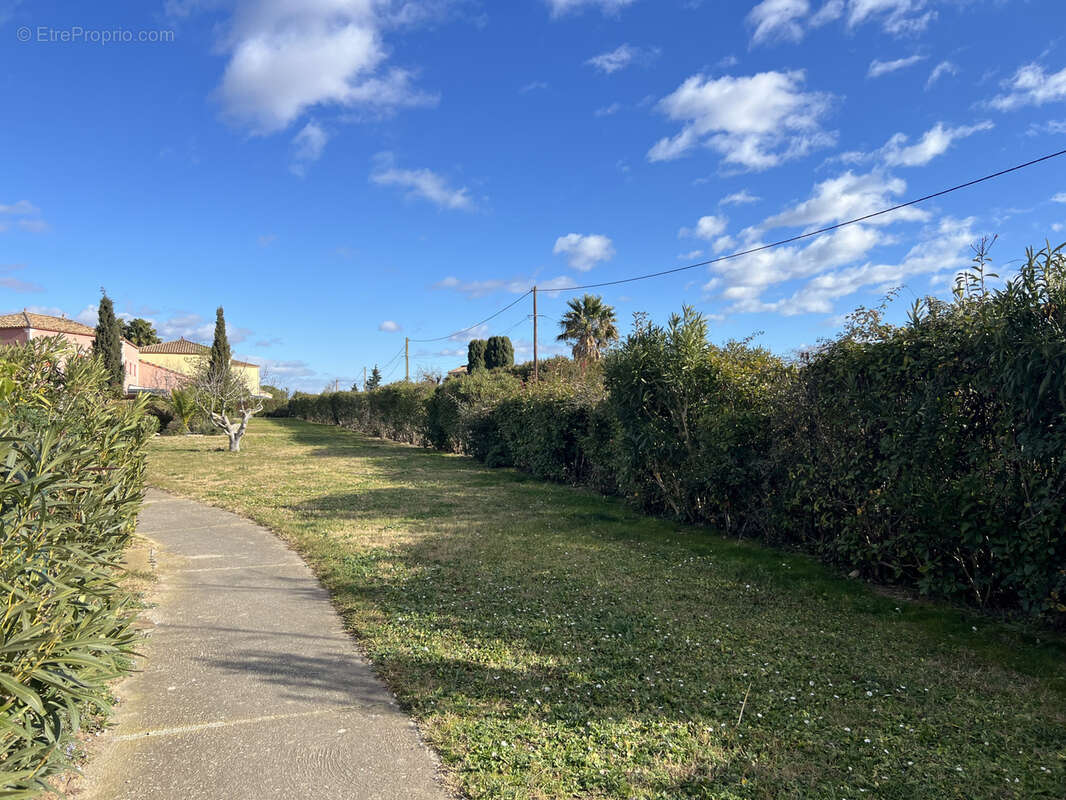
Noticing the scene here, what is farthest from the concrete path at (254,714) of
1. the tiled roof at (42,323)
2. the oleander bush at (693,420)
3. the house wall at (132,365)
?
the house wall at (132,365)

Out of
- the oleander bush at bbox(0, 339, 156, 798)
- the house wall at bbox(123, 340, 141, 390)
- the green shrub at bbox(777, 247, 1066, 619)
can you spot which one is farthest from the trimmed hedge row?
the house wall at bbox(123, 340, 141, 390)

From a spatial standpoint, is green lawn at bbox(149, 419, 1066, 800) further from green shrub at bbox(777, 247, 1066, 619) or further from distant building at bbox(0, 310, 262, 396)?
distant building at bbox(0, 310, 262, 396)

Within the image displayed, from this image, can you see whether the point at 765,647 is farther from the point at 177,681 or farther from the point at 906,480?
the point at 177,681

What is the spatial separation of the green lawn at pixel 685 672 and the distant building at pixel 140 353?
91.6 ft

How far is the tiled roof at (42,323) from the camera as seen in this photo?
3972 cm

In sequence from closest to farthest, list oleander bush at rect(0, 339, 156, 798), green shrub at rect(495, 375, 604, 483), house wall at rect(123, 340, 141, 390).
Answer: oleander bush at rect(0, 339, 156, 798) → green shrub at rect(495, 375, 604, 483) → house wall at rect(123, 340, 141, 390)

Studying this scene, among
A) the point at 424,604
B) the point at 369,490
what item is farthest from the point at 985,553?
the point at 369,490

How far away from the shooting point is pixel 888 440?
17.6 feet

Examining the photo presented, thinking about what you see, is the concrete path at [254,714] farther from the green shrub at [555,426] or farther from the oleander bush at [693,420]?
the green shrub at [555,426]

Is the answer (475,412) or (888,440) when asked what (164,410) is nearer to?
(475,412)

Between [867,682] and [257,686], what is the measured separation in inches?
150

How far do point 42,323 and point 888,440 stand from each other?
50.8 metres

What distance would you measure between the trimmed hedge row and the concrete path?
4.45 m

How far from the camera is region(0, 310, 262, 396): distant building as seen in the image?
126 ft
